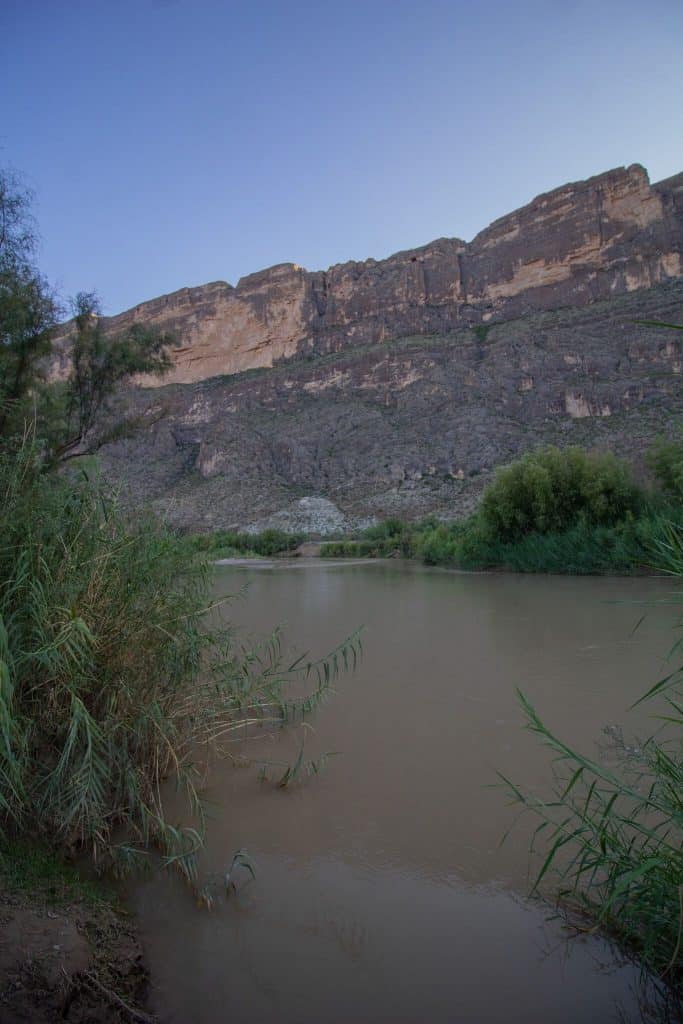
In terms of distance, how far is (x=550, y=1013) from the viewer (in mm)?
1815

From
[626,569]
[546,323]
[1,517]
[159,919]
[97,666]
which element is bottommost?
[626,569]

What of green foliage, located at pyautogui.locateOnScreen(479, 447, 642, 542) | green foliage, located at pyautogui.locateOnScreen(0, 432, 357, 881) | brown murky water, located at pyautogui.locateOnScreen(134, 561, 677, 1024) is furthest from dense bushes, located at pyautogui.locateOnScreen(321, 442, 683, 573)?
green foliage, located at pyautogui.locateOnScreen(0, 432, 357, 881)

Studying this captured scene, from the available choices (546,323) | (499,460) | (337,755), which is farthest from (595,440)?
(337,755)

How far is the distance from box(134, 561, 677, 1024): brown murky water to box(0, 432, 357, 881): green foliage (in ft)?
1.24

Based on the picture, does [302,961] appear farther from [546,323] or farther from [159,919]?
[546,323]

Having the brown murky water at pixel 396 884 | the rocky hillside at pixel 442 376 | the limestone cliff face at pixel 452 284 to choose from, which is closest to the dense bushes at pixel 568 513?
the brown murky water at pixel 396 884

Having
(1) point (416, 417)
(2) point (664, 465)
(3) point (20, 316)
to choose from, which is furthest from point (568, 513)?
(1) point (416, 417)

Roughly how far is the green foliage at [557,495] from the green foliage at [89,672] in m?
18.1

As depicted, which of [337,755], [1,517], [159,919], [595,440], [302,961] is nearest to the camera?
[302,961]

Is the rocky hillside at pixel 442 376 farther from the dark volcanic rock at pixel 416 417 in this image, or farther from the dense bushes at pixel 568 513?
the dense bushes at pixel 568 513

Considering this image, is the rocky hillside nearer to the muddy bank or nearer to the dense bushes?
the dense bushes

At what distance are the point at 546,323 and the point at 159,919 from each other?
2442 inches

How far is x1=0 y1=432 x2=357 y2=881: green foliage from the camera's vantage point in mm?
2486

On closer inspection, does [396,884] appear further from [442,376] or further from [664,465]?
[442,376]
